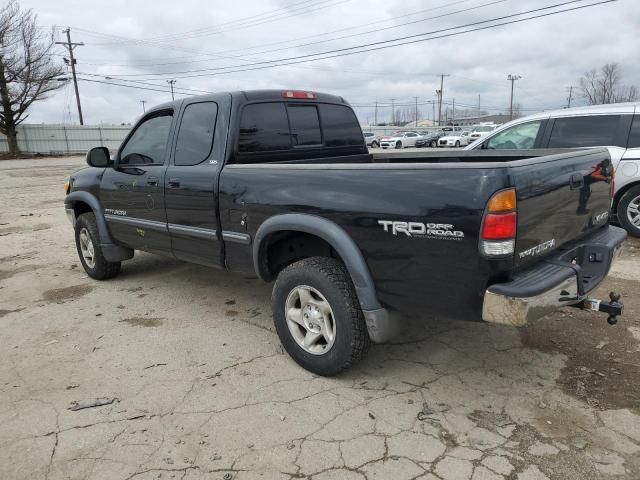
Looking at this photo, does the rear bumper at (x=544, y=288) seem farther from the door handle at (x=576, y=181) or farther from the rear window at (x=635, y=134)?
the rear window at (x=635, y=134)

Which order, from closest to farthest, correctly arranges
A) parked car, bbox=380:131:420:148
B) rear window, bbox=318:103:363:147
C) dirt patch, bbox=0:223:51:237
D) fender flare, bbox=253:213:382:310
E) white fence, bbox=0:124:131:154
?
1. fender flare, bbox=253:213:382:310
2. rear window, bbox=318:103:363:147
3. dirt patch, bbox=0:223:51:237
4. parked car, bbox=380:131:420:148
5. white fence, bbox=0:124:131:154

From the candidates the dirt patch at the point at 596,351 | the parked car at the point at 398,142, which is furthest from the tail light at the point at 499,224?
the parked car at the point at 398,142

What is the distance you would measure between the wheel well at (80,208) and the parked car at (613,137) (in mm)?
5909

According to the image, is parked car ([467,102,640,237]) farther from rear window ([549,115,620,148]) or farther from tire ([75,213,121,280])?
tire ([75,213,121,280])

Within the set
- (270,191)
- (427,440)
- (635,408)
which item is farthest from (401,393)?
(270,191)

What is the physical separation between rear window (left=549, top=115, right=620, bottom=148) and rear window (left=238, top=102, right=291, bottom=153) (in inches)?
174

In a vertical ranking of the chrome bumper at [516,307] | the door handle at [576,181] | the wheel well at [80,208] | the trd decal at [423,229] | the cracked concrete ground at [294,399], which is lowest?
the cracked concrete ground at [294,399]

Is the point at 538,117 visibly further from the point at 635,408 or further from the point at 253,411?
the point at 253,411

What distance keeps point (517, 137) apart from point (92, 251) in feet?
19.5

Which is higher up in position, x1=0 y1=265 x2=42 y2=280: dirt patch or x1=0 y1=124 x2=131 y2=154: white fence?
x1=0 y1=124 x2=131 y2=154: white fence

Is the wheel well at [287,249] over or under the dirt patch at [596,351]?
over

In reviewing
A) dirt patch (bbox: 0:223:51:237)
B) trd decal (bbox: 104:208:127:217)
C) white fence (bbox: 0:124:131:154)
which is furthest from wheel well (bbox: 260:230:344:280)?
white fence (bbox: 0:124:131:154)

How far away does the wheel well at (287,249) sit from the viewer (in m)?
3.43

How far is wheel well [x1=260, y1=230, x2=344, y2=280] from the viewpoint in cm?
343
